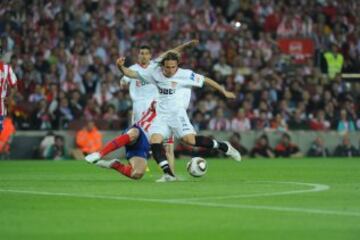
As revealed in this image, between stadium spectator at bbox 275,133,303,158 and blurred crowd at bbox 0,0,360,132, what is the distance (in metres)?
0.58

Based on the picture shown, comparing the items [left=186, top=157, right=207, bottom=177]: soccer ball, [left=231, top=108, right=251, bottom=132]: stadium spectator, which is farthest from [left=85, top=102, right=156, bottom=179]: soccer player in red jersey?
[left=231, top=108, right=251, bottom=132]: stadium spectator

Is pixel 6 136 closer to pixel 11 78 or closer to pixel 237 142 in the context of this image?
pixel 237 142

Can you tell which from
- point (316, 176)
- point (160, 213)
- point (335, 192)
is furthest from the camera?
point (316, 176)

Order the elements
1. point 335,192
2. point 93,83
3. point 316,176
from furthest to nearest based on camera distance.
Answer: point 93,83
point 316,176
point 335,192

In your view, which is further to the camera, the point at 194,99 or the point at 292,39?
the point at 292,39

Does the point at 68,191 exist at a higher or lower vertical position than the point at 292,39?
lower

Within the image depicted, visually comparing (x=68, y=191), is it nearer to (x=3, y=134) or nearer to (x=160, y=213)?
(x=160, y=213)

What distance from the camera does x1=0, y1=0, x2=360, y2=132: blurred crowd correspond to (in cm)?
2703

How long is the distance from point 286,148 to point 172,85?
43.6ft

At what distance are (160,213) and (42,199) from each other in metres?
2.08

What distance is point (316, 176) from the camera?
16812 millimetres

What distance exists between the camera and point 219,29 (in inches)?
1224

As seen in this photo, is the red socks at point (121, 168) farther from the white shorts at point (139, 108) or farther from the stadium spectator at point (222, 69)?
the stadium spectator at point (222, 69)

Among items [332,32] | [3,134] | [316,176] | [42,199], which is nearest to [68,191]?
[42,199]
